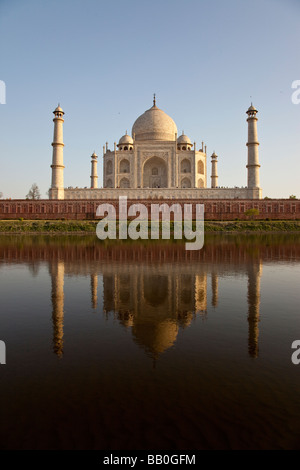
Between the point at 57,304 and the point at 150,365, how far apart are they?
4.12 meters

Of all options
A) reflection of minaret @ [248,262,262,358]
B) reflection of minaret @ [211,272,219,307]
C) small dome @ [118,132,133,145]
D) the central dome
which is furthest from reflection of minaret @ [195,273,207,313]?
A: the central dome

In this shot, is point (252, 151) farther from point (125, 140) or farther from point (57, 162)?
point (57, 162)

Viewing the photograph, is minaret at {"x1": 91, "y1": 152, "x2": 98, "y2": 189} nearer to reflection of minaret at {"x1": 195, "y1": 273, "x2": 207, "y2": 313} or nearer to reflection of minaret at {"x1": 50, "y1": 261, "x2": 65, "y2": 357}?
reflection of minaret at {"x1": 50, "y1": 261, "x2": 65, "y2": 357}

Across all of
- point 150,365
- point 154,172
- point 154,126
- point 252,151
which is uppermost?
point 154,126

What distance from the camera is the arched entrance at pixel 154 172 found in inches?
2016

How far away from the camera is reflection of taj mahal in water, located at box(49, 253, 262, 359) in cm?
651

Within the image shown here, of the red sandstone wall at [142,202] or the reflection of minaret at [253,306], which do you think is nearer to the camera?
the reflection of minaret at [253,306]

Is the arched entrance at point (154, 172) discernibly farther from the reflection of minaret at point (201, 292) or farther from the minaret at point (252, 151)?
the reflection of minaret at point (201, 292)

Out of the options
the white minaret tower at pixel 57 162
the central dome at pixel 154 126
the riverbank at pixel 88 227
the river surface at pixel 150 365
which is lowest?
the river surface at pixel 150 365

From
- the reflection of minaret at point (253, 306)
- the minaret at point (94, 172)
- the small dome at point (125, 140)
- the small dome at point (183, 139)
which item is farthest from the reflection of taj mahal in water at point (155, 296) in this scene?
the small dome at point (183, 139)

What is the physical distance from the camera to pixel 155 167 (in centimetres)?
5181

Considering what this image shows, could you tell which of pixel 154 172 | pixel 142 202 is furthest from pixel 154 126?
pixel 142 202

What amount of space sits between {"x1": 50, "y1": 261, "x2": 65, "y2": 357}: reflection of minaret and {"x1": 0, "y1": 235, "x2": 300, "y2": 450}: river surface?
0.04 metres
